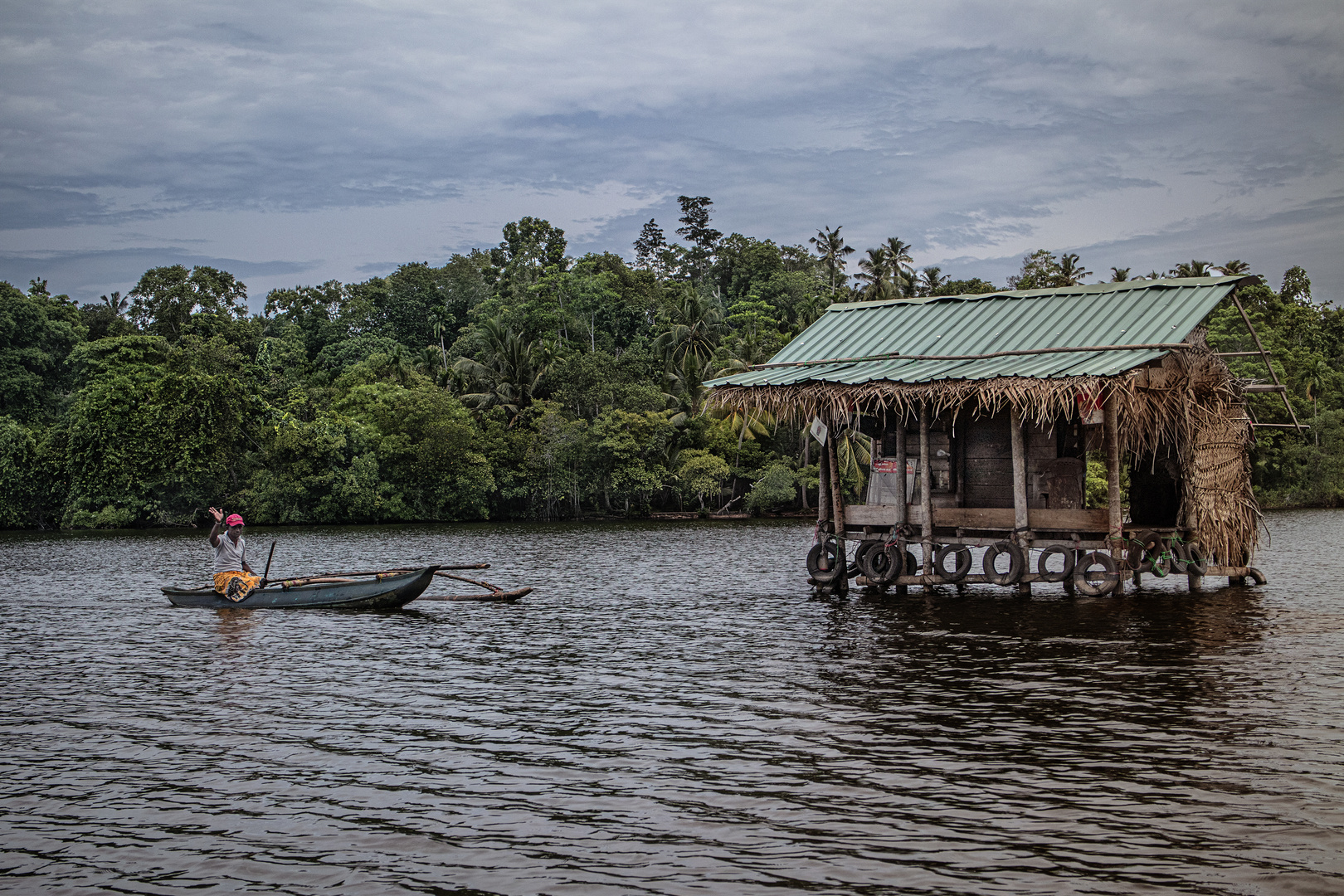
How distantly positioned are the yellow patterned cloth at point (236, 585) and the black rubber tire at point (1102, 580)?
1603 centimetres

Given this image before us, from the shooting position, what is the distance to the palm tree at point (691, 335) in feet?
220

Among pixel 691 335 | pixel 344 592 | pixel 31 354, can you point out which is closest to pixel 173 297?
pixel 31 354

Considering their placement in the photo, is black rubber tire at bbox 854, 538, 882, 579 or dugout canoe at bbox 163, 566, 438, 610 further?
black rubber tire at bbox 854, 538, 882, 579

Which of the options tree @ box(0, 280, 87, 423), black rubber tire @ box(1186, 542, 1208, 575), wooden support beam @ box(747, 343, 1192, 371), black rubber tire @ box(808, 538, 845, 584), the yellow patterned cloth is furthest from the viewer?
tree @ box(0, 280, 87, 423)

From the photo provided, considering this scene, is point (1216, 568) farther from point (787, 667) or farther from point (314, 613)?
point (314, 613)

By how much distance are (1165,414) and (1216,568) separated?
400 cm

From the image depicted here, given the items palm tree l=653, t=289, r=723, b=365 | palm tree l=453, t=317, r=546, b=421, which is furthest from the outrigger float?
palm tree l=653, t=289, r=723, b=365

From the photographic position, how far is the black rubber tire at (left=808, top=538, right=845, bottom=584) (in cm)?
2266

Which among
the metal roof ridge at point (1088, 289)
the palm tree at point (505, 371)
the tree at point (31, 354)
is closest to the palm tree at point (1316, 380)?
the palm tree at point (505, 371)

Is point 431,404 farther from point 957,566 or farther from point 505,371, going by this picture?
point 957,566

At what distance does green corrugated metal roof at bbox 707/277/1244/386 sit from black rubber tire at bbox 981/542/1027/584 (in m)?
3.30

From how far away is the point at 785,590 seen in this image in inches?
979

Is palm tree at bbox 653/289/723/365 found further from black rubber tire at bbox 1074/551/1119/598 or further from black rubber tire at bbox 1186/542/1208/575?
black rubber tire at bbox 1074/551/1119/598

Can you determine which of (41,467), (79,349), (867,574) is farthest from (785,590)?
(79,349)
